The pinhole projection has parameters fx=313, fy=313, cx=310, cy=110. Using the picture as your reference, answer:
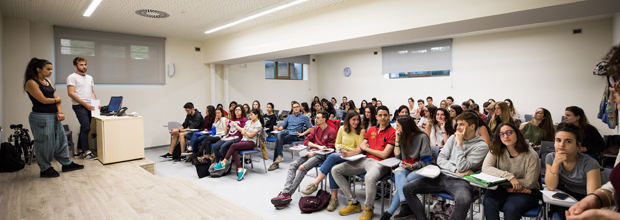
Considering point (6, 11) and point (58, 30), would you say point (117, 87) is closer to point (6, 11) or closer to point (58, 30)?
point (58, 30)

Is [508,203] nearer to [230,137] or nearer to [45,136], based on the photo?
[230,137]

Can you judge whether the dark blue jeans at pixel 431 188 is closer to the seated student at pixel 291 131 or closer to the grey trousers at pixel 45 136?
the seated student at pixel 291 131

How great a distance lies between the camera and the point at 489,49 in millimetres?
8891

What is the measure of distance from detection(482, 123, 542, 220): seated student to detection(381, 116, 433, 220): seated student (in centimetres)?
66

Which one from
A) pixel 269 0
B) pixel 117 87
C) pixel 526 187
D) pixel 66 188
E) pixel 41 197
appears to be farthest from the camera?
pixel 117 87

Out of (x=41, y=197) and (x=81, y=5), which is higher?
(x=81, y=5)

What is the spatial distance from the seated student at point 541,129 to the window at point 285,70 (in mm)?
8371

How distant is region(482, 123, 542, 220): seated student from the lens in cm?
245

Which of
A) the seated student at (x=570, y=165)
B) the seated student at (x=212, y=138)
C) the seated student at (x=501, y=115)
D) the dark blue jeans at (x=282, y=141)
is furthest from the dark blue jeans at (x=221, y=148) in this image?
the seated student at (x=570, y=165)

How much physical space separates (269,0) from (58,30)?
4.93 m

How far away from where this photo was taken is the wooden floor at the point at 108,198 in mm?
2812

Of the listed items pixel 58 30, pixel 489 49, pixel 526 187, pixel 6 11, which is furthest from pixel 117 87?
pixel 489 49

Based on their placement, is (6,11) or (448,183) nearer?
(448,183)

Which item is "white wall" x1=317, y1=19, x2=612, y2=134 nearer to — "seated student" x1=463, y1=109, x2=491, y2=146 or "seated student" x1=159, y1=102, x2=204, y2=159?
"seated student" x1=463, y1=109, x2=491, y2=146
